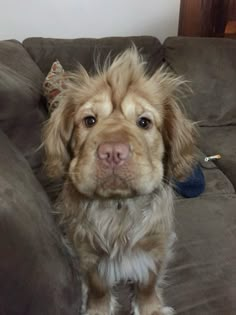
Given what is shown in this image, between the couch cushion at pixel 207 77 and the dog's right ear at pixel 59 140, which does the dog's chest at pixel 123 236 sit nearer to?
the dog's right ear at pixel 59 140

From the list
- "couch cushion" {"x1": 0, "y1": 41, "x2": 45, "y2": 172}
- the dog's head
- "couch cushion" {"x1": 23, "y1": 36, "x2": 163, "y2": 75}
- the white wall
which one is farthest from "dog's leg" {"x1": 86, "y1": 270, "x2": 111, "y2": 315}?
the white wall

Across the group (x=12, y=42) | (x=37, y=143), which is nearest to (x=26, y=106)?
(x=37, y=143)

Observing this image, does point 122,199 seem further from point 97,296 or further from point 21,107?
point 21,107

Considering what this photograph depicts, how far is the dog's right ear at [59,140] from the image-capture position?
1211 millimetres

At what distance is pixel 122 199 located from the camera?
1.13 meters

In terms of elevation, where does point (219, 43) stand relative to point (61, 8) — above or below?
below

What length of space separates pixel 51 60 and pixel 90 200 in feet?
3.48

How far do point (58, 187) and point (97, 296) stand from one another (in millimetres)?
409

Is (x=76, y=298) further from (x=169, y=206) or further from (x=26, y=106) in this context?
(x=26, y=106)

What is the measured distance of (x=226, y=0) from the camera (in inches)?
107

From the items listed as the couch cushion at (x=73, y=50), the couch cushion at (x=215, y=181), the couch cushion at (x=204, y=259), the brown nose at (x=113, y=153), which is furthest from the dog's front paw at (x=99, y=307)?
the couch cushion at (x=73, y=50)

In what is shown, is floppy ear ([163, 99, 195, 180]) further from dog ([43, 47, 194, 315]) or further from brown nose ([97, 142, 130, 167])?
brown nose ([97, 142, 130, 167])

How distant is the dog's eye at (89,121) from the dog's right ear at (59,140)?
0.06 m

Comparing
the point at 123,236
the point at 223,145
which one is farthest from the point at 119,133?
the point at 223,145
